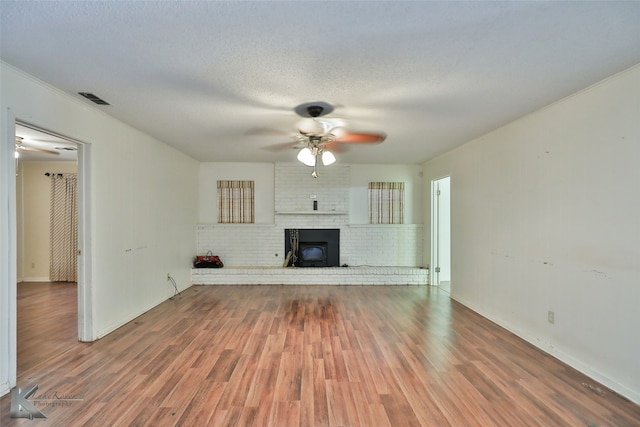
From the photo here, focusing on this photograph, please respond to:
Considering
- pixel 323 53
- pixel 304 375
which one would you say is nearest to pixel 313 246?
pixel 304 375

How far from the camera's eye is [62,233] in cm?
587

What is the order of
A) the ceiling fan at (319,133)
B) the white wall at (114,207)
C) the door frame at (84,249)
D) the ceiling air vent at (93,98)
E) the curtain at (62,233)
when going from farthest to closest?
the curtain at (62,233)
the door frame at (84,249)
the ceiling fan at (319,133)
the ceiling air vent at (93,98)
the white wall at (114,207)

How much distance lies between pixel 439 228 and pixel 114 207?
5.36 meters

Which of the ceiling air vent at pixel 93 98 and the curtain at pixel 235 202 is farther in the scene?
the curtain at pixel 235 202

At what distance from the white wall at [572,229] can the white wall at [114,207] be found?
4.65 metres

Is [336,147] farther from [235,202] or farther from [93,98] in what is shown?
[93,98]

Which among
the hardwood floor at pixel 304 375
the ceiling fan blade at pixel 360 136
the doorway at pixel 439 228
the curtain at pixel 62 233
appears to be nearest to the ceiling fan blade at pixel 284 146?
the ceiling fan blade at pixel 360 136

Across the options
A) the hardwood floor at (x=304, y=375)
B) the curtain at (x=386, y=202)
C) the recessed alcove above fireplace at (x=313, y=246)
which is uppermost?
the curtain at (x=386, y=202)

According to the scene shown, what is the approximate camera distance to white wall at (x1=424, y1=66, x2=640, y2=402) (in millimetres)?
2184

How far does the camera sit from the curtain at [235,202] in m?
6.17

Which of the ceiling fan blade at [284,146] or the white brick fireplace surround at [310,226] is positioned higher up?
the ceiling fan blade at [284,146]

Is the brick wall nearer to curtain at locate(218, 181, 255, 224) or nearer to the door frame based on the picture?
curtain at locate(218, 181, 255, 224)

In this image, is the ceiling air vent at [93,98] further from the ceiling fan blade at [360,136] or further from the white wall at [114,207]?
the ceiling fan blade at [360,136]

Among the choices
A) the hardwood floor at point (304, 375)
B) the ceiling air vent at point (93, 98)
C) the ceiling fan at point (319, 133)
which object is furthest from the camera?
the ceiling fan at point (319, 133)
